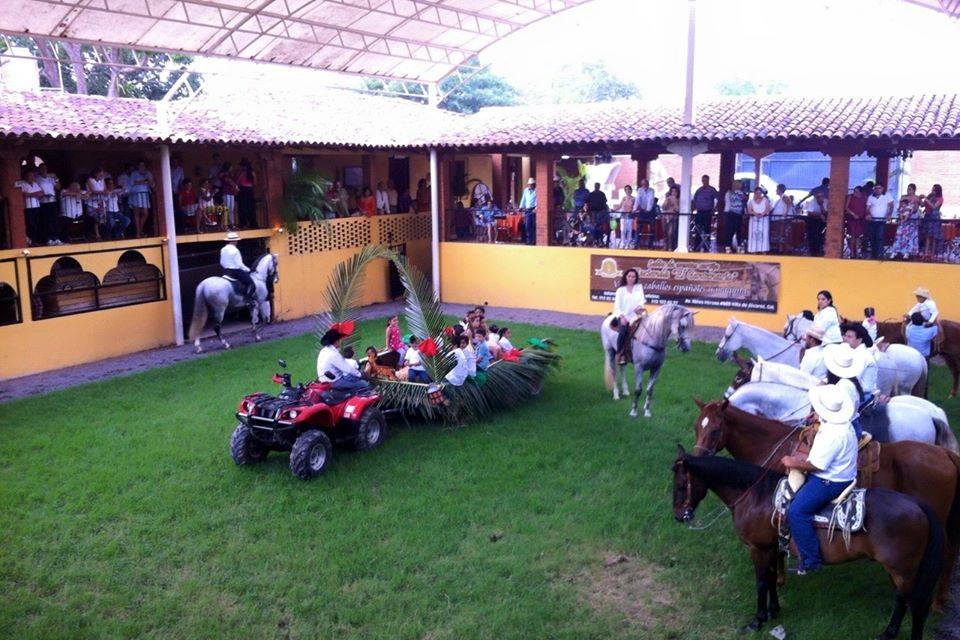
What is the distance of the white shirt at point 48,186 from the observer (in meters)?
15.2

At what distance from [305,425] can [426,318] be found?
8.59 feet

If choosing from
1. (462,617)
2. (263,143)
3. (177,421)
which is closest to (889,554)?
(462,617)

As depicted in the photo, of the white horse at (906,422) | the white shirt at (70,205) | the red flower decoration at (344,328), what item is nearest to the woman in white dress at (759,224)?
the white horse at (906,422)

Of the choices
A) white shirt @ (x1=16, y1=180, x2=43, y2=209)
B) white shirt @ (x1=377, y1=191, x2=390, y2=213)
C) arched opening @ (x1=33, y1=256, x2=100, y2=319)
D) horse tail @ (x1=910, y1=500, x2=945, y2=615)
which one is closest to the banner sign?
white shirt @ (x1=377, y1=191, x2=390, y2=213)

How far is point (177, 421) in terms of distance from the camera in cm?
1165

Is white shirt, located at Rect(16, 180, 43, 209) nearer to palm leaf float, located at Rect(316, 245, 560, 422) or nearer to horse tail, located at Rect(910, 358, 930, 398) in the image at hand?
palm leaf float, located at Rect(316, 245, 560, 422)

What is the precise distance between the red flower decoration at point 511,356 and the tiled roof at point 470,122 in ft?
24.6

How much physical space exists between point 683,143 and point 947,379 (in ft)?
23.2

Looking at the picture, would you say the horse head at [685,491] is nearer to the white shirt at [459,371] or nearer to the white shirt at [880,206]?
the white shirt at [459,371]

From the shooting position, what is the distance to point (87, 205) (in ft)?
53.3

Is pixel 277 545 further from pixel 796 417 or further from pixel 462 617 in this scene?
pixel 796 417

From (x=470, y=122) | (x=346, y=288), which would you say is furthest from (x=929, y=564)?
(x=470, y=122)

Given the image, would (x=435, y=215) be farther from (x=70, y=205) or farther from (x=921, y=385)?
(x=921, y=385)

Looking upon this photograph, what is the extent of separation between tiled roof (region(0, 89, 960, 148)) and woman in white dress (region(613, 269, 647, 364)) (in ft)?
20.1
